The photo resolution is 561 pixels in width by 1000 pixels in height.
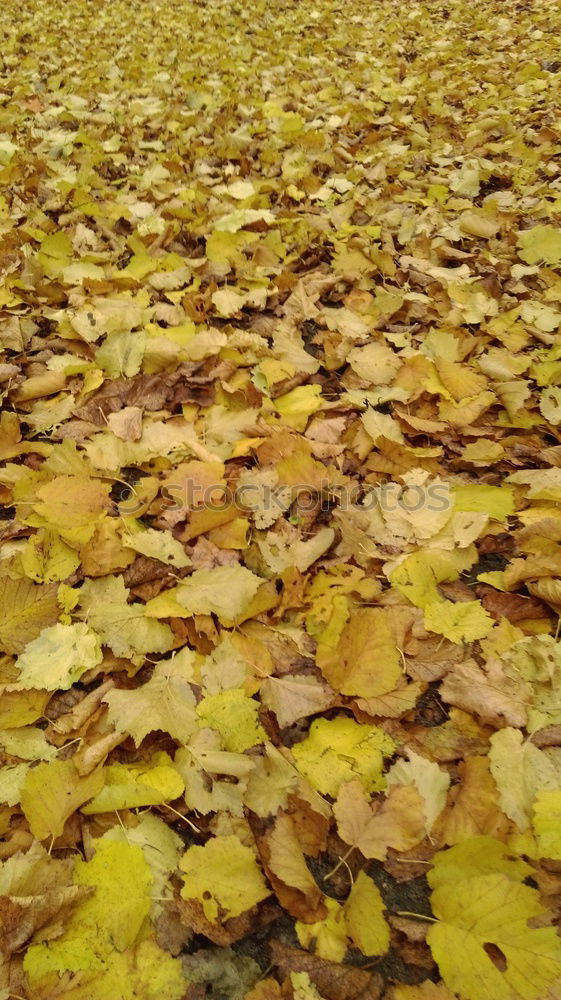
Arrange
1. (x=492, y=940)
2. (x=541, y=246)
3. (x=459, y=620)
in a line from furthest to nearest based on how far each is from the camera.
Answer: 1. (x=541, y=246)
2. (x=459, y=620)
3. (x=492, y=940)

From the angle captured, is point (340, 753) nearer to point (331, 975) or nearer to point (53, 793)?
point (331, 975)

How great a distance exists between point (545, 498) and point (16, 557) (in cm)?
127

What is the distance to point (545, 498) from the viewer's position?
1517 mm

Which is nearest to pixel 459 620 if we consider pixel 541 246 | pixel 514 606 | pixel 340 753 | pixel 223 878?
pixel 514 606

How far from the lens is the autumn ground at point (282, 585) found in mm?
973

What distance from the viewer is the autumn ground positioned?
0.97m

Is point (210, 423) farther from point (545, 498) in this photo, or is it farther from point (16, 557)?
point (545, 498)

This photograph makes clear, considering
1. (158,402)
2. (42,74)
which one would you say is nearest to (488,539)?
(158,402)

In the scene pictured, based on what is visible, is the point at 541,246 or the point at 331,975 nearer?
the point at 331,975

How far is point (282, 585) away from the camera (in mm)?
1432

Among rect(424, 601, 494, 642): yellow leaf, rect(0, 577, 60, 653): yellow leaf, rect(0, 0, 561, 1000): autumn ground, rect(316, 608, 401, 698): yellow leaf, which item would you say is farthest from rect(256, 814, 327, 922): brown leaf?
rect(0, 577, 60, 653): yellow leaf

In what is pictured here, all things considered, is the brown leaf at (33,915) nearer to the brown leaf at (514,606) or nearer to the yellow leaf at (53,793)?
the yellow leaf at (53,793)

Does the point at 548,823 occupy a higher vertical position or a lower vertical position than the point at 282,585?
lower

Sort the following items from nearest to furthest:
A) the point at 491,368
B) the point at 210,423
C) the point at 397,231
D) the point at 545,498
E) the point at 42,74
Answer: the point at 545,498 → the point at 210,423 → the point at 491,368 → the point at 397,231 → the point at 42,74
